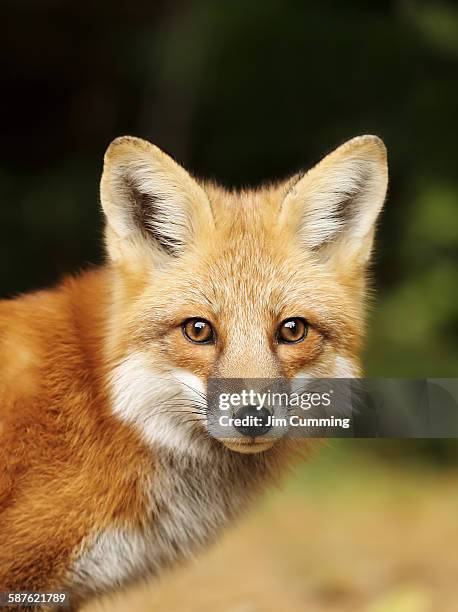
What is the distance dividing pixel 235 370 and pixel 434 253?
8.51 feet

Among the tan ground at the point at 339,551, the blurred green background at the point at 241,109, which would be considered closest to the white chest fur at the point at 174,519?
the tan ground at the point at 339,551

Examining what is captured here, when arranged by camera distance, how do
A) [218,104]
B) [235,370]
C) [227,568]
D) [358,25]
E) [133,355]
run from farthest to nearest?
1. [218,104]
2. [358,25]
3. [227,568]
4. [133,355]
5. [235,370]

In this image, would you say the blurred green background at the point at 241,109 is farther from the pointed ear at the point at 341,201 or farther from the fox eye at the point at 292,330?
the fox eye at the point at 292,330

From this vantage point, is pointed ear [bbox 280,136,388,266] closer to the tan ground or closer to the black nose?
the black nose

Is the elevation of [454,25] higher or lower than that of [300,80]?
higher

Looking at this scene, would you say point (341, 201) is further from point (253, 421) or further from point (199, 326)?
point (253, 421)

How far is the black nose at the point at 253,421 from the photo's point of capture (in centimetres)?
160

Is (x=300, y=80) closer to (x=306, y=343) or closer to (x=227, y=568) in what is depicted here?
(x=227, y=568)

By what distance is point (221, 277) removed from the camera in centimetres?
176

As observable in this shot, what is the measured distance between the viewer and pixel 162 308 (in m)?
1.74

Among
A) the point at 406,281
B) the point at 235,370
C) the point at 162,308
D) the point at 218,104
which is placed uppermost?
the point at 218,104

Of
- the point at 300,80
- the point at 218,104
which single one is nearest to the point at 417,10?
the point at 300,80

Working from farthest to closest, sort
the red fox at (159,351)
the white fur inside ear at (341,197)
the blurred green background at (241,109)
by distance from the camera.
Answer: the blurred green background at (241,109) → the white fur inside ear at (341,197) → the red fox at (159,351)

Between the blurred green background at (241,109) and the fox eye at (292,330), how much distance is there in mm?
1791
